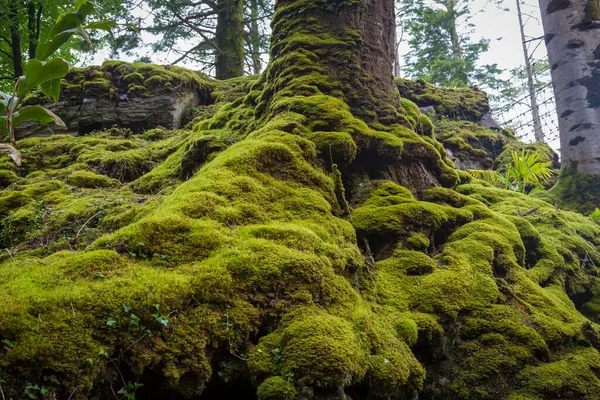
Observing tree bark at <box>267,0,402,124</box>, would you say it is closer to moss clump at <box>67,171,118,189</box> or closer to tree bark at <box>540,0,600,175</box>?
moss clump at <box>67,171,118,189</box>

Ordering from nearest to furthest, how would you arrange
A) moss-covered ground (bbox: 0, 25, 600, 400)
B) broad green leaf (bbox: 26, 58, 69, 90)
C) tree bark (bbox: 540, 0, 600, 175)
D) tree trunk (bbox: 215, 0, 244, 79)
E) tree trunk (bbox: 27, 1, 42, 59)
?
moss-covered ground (bbox: 0, 25, 600, 400)
broad green leaf (bbox: 26, 58, 69, 90)
tree bark (bbox: 540, 0, 600, 175)
tree trunk (bbox: 27, 1, 42, 59)
tree trunk (bbox: 215, 0, 244, 79)

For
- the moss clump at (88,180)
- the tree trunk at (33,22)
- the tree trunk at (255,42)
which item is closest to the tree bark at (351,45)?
the moss clump at (88,180)

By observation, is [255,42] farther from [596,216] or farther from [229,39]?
[596,216]

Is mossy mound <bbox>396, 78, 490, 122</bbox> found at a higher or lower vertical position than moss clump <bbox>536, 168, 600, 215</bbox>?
higher

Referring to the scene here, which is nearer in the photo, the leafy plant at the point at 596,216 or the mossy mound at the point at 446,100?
the leafy plant at the point at 596,216

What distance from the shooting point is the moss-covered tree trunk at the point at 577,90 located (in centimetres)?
650

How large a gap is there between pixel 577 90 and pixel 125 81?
837 cm

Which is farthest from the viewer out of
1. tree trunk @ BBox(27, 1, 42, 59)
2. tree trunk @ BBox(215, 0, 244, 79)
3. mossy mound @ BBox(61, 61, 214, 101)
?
tree trunk @ BBox(215, 0, 244, 79)

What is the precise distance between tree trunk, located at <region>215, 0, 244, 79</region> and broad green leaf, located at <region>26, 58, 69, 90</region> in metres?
9.10

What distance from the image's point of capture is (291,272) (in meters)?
2.42

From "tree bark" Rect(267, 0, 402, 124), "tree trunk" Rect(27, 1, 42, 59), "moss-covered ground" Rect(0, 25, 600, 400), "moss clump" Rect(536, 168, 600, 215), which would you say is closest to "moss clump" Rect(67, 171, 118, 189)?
"moss-covered ground" Rect(0, 25, 600, 400)

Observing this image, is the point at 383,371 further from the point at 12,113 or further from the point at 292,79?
the point at 292,79

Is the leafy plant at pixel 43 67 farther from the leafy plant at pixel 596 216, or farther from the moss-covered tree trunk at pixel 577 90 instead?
the moss-covered tree trunk at pixel 577 90

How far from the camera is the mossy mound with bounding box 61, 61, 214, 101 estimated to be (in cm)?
748
